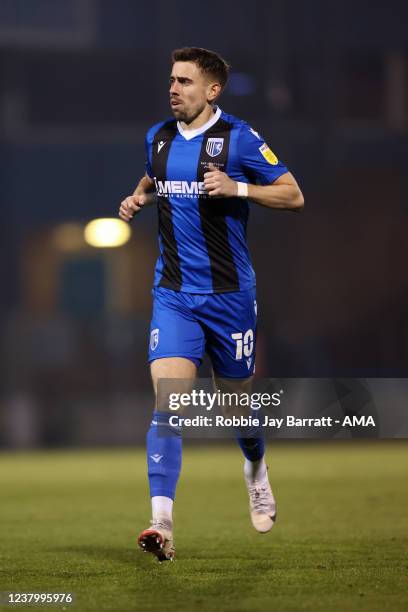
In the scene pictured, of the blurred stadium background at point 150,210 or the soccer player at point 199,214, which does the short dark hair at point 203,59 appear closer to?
the soccer player at point 199,214

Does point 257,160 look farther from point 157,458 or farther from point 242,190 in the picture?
point 157,458

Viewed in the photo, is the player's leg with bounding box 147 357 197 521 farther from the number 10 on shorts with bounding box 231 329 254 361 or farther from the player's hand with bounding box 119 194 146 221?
the player's hand with bounding box 119 194 146 221

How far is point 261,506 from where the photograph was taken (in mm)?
6094

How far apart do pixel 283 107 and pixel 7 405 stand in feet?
16.8

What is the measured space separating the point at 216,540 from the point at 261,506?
36 cm

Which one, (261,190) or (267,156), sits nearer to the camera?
(261,190)

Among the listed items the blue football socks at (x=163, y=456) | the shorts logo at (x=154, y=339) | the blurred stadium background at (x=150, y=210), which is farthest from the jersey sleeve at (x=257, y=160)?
the blurred stadium background at (x=150, y=210)


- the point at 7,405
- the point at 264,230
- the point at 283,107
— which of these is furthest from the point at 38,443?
the point at 283,107

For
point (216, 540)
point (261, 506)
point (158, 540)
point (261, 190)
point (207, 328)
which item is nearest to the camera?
point (158, 540)

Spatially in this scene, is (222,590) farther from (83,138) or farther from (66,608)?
(83,138)

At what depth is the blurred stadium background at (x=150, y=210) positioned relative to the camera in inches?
669

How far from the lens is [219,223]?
5.63 m

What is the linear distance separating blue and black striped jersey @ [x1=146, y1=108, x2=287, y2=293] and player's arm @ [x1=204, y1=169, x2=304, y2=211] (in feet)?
0.21

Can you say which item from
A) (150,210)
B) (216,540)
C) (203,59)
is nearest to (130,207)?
(203,59)
